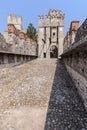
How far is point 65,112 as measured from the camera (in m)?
4.76

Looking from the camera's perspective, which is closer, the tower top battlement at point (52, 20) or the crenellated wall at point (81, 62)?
the crenellated wall at point (81, 62)

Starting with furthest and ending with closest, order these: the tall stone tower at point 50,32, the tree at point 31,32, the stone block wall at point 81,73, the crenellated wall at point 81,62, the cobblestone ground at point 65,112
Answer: the tree at point 31,32, the tall stone tower at point 50,32, the stone block wall at point 81,73, the crenellated wall at point 81,62, the cobblestone ground at point 65,112

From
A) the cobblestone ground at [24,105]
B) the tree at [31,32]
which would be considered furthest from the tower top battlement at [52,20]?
the cobblestone ground at [24,105]

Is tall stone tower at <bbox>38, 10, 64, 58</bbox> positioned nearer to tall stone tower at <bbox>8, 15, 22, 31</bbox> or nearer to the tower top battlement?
the tower top battlement

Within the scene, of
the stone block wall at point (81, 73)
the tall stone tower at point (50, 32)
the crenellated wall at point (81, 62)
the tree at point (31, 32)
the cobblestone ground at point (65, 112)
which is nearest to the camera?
the cobblestone ground at point (65, 112)

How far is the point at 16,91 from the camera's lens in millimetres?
6543

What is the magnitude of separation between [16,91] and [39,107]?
1798 millimetres

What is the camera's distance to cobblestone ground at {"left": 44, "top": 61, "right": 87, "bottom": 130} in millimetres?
4109

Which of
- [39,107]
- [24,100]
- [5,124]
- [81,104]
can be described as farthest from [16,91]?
[81,104]

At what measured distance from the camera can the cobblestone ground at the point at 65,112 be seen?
162 inches

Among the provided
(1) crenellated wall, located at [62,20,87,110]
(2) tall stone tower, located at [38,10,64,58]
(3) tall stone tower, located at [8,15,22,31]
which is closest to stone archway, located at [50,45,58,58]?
(2) tall stone tower, located at [38,10,64,58]

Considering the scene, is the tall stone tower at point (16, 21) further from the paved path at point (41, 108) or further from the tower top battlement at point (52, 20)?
the paved path at point (41, 108)

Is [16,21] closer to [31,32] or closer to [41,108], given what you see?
[31,32]

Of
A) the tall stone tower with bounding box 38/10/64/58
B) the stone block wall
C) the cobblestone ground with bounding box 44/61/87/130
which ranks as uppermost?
the tall stone tower with bounding box 38/10/64/58
